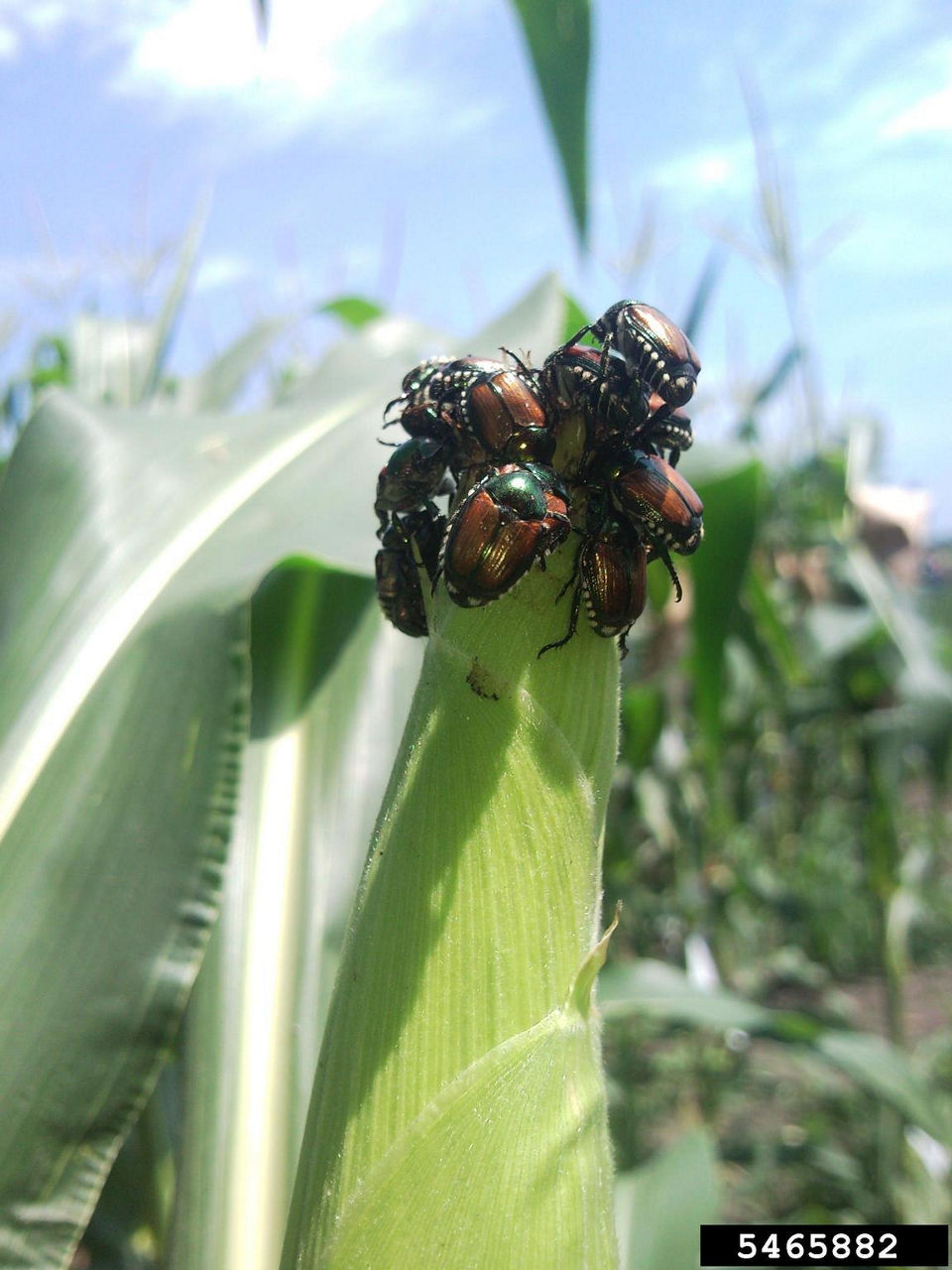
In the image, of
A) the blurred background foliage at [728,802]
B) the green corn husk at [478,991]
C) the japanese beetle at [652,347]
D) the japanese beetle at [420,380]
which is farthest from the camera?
the blurred background foliage at [728,802]

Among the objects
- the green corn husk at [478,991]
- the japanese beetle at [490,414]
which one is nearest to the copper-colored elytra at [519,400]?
the japanese beetle at [490,414]

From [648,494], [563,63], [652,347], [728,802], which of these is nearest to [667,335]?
[652,347]

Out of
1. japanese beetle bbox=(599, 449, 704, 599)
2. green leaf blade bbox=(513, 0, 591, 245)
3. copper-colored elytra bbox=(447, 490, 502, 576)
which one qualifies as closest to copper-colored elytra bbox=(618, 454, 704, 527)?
japanese beetle bbox=(599, 449, 704, 599)

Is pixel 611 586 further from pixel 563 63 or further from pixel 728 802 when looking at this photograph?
pixel 728 802

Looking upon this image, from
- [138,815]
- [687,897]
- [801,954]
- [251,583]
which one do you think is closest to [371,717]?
[251,583]

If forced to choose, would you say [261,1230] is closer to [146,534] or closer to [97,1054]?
[97,1054]

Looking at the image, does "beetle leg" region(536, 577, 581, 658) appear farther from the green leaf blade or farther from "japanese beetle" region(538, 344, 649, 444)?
the green leaf blade

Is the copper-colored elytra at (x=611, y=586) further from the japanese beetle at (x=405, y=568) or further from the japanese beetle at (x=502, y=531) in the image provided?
the japanese beetle at (x=405, y=568)
